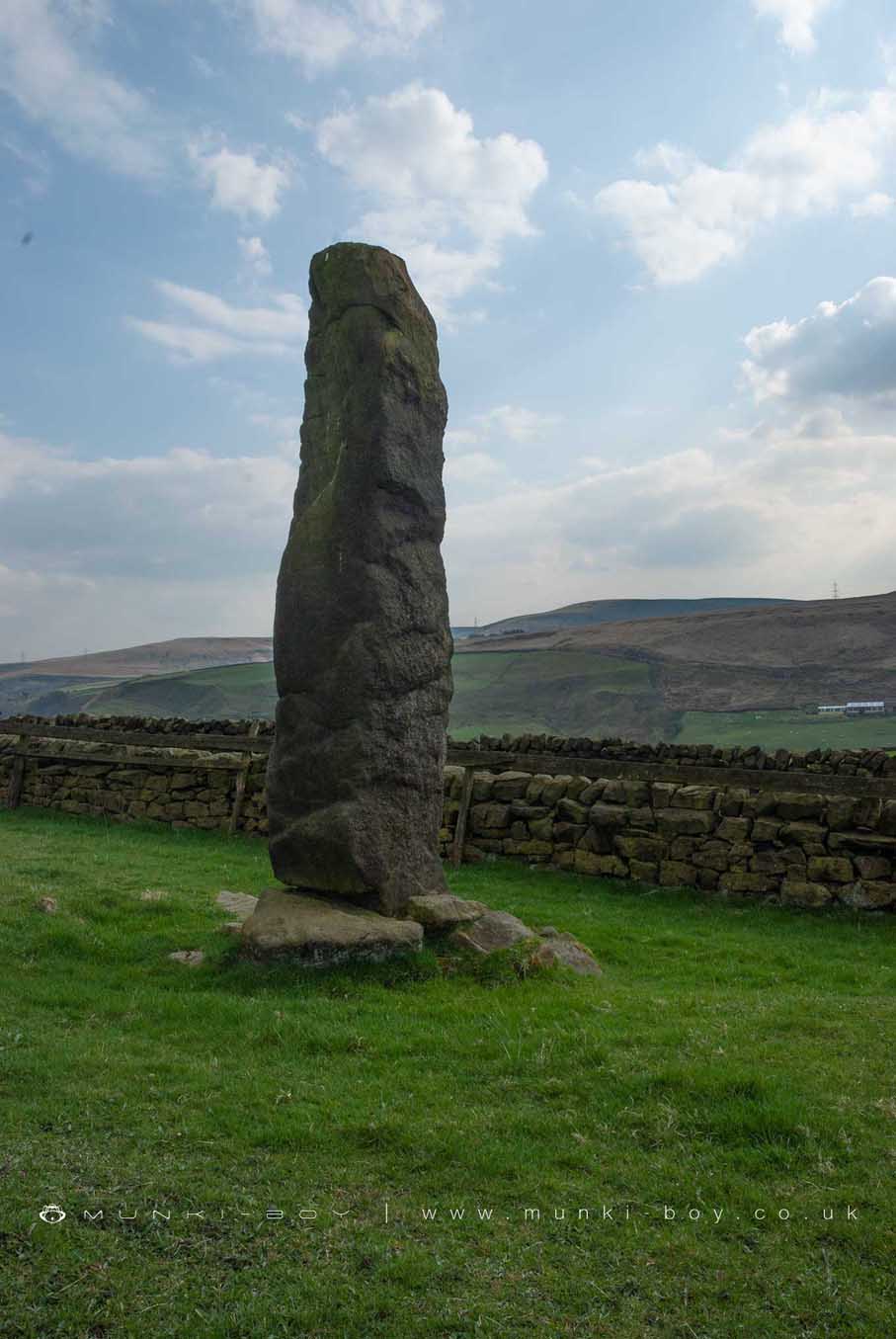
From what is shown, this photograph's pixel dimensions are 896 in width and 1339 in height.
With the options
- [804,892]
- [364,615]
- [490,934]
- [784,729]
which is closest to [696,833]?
Result: [804,892]

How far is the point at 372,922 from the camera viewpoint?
775cm

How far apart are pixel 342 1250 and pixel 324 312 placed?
26.3ft

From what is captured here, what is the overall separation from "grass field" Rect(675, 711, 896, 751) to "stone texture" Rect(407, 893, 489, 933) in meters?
20.0

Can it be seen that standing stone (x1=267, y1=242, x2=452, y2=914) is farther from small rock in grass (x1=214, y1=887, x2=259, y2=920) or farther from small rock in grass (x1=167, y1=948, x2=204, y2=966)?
small rock in grass (x1=214, y1=887, x2=259, y2=920)

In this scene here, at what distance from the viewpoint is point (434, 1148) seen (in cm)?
462

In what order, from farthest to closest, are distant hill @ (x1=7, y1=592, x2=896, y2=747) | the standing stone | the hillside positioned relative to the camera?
the hillside → distant hill @ (x1=7, y1=592, x2=896, y2=747) → the standing stone

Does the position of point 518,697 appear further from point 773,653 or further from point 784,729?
point 784,729

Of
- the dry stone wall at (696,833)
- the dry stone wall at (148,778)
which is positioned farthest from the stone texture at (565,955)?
the dry stone wall at (148,778)

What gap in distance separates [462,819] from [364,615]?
22.4 feet

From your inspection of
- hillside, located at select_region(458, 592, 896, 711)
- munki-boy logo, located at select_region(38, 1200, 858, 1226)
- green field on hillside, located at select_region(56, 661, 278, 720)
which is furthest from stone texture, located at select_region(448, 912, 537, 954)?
green field on hillside, located at select_region(56, 661, 278, 720)

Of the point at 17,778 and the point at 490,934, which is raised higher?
the point at 17,778

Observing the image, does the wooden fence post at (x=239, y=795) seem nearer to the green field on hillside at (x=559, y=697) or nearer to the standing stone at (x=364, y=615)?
the standing stone at (x=364, y=615)

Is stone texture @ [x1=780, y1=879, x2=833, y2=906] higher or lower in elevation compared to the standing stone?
lower

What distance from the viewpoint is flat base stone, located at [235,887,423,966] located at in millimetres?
7410
